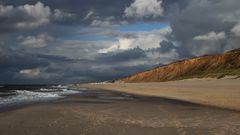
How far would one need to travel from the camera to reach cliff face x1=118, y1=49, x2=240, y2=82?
361ft

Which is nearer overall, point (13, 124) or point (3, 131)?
point (3, 131)

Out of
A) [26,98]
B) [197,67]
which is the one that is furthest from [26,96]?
[197,67]

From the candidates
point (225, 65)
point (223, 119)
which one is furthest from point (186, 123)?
point (225, 65)

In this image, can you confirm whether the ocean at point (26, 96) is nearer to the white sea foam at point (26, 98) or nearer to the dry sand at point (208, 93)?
the white sea foam at point (26, 98)

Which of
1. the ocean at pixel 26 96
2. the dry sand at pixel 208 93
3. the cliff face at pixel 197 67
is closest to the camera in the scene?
the dry sand at pixel 208 93

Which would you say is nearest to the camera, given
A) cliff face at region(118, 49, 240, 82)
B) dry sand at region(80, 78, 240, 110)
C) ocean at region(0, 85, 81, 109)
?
dry sand at region(80, 78, 240, 110)

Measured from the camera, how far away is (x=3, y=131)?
14.1 metres

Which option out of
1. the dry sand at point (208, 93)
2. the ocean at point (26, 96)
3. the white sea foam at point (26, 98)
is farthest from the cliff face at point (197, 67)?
the white sea foam at point (26, 98)

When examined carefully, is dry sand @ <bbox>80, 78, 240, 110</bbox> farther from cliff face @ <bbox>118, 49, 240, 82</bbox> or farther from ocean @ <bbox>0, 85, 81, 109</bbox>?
cliff face @ <bbox>118, 49, 240, 82</bbox>

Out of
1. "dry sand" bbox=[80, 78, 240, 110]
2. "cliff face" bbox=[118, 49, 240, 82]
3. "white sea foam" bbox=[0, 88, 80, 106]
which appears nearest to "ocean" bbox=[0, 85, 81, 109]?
"white sea foam" bbox=[0, 88, 80, 106]

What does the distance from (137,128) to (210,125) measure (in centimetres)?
335

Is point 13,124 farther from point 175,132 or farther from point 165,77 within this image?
point 165,77

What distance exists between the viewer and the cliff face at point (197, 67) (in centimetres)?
10997

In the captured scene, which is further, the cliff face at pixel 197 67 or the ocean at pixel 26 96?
the cliff face at pixel 197 67
